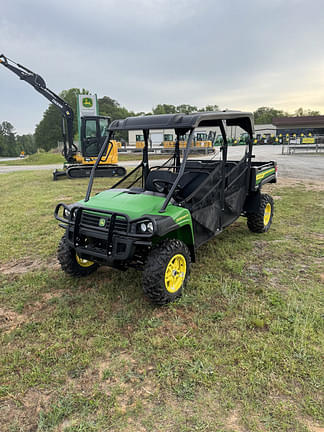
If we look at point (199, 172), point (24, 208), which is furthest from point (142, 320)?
point (24, 208)

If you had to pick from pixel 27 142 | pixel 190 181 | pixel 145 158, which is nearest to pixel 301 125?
pixel 145 158

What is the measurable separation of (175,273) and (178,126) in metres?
1.49

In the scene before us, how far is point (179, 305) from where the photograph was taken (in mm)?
3156

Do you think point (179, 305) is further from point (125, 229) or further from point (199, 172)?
point (199, 172)

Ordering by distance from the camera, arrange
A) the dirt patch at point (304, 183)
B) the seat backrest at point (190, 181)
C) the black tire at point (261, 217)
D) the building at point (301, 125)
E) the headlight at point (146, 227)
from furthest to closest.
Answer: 1. the building at point (301, 125)
2. the dirt patch at point (304, 183)
3. the black tire at point (261, 217)
4. the seat backrest at point (190, 181)
5. the headlight at point (146, 227)

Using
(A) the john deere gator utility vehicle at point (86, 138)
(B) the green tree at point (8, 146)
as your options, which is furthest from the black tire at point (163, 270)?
(B) the green tree at point (8, 146)

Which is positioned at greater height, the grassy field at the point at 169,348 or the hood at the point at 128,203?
the hood at the point at 128,203

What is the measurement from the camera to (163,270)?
116 inches

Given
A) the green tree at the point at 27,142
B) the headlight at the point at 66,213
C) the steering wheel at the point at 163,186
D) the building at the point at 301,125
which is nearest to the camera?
the headlight at the point at 66,213

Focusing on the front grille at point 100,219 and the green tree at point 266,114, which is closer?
the front grille at point 100,219

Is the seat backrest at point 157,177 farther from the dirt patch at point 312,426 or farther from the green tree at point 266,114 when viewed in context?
the green tree at point 266,114

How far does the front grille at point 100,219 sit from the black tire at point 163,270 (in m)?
0.40

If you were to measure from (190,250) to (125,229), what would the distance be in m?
0.93

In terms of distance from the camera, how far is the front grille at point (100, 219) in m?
3.01
